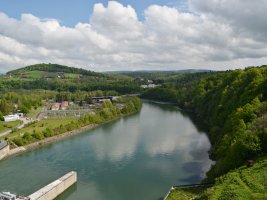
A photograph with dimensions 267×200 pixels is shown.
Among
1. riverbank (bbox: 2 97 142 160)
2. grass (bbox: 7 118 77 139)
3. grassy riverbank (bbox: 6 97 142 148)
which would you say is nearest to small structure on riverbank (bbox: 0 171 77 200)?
riverbank (bbox: 2 97 142 160)

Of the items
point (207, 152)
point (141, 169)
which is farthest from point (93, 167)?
point (207, 152)

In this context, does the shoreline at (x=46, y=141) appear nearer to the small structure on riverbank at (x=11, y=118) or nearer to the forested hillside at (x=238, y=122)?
the small structure on riverbank at (x=11, y=118)

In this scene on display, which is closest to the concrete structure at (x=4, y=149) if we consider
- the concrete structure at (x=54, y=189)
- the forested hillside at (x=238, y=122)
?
the concrete structure at (x=54, y=189)

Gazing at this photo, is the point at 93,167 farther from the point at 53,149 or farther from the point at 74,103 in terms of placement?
the point at 74,103

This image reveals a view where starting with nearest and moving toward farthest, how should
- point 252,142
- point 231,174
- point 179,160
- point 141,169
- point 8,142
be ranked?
point 231,174
point 252,142
point 141,169
point 179,160
point 8,142

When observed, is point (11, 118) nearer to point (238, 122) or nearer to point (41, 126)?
point (41, 126)

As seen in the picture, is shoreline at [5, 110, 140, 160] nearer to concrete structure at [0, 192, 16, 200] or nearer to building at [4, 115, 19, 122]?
concrete structure at [0, 192, 16, 200]

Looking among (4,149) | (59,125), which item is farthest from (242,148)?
(59,125)
